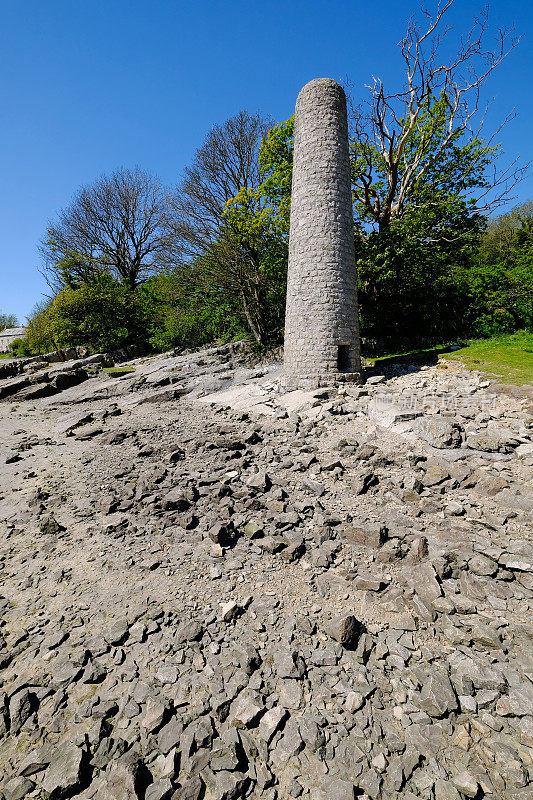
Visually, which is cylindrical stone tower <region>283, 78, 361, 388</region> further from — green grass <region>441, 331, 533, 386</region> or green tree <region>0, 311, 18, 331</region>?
green tree <region>0, 311, 18, 331</region>

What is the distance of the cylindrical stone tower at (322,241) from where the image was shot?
11078 millimetres

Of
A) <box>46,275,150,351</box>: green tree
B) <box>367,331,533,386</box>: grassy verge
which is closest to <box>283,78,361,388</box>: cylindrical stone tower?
<box>367,331,533,386</box>: grassy verge

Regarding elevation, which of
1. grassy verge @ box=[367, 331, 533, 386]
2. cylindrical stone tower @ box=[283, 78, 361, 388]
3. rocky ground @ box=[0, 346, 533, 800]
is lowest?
rocky ground @ box=[0, 346, 533, 800]

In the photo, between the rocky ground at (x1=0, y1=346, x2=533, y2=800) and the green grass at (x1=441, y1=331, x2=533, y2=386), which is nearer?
the rocky ground at (x1=0, y1=346, x2=533, y2=800)

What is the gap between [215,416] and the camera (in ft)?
36.6

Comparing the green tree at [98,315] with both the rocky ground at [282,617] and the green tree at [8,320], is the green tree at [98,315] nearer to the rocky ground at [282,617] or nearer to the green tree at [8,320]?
the rocky ground at [282,617]

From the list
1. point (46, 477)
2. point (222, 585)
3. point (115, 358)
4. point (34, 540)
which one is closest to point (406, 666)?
point (222, 585)

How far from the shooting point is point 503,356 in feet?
37.3

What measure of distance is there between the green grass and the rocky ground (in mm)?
1621

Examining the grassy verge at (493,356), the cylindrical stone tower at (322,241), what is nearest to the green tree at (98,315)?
the cylindrical stone tower at (322,241)

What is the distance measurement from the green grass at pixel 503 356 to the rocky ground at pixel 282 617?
162 centimetres

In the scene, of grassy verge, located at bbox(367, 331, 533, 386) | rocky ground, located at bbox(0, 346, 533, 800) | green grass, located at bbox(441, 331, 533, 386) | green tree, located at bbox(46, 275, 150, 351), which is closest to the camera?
rocky ground, located at bbox(0, 346, 533, 800)

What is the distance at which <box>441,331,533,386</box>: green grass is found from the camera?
9422mm

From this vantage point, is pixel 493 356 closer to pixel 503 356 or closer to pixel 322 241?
pixel 503 356
